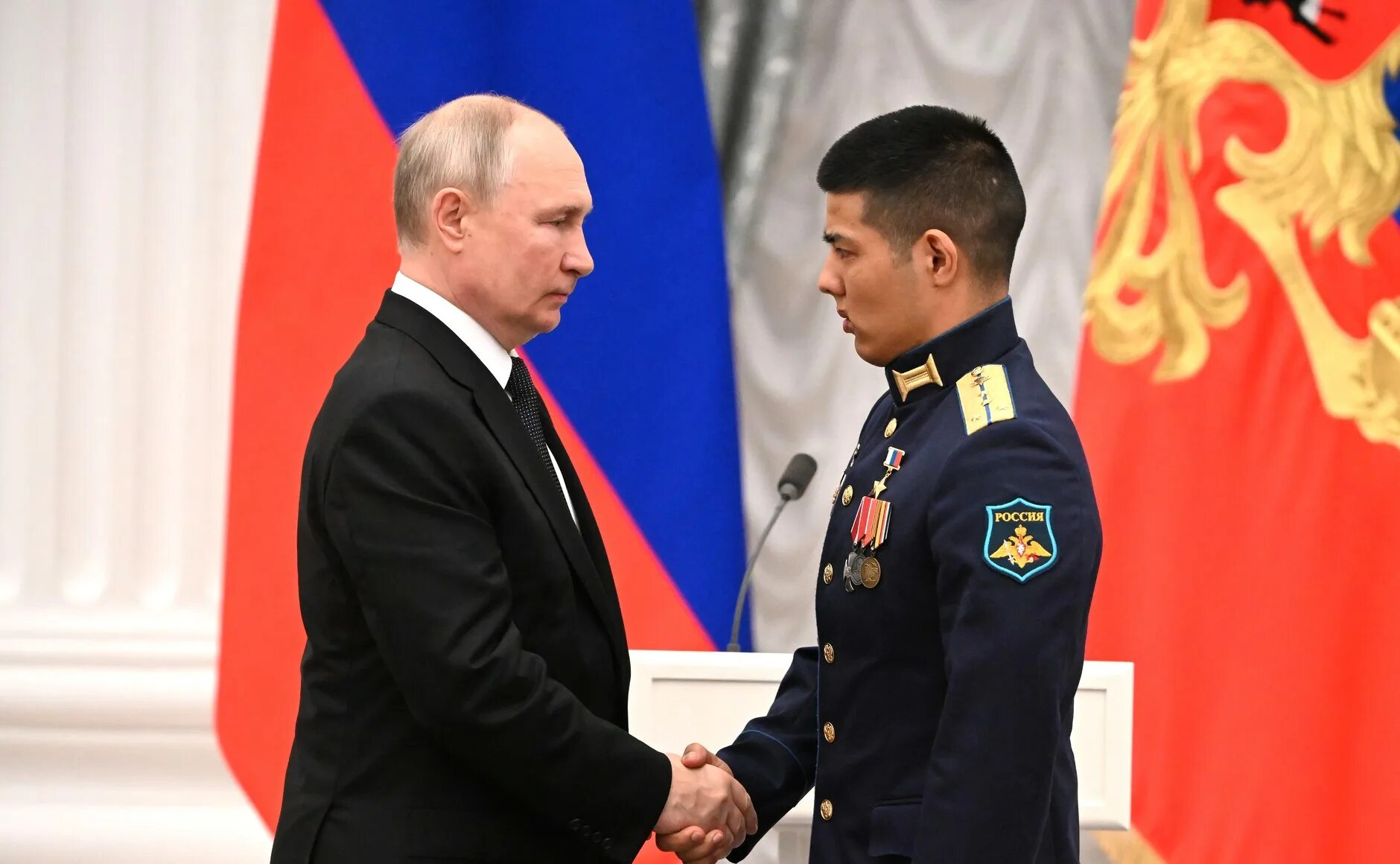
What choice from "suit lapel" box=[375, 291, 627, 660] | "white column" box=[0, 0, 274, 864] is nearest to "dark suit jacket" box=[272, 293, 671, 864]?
"suit lapel" box=[375, 291, 627, 660]

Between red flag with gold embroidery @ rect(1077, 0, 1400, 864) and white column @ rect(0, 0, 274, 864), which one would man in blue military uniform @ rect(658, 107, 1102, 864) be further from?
white column @ rect(0, 0, 274, 864)

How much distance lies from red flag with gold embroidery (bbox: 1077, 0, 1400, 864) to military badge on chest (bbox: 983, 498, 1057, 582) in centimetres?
163

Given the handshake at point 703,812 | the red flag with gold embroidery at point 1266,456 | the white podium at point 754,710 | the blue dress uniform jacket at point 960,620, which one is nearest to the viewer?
the blue dress uniform jacket at point 960,620

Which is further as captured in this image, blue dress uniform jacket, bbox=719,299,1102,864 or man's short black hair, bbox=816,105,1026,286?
man's short black hair, bbox=816,105,1026,286

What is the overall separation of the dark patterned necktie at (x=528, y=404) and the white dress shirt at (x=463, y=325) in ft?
0.08

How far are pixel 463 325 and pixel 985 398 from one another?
1.94 ft

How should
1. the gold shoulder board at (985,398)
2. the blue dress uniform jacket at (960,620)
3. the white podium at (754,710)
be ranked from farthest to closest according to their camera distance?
1. the white podium at (754,710)
2. the gold shoulder board at (985,398)
3. the blue dress uniform jacket at (960,620)

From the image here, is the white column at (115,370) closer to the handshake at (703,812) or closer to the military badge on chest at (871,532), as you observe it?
the handshake at (703,812)

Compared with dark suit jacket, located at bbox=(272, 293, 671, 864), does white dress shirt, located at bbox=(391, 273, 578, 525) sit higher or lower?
higher

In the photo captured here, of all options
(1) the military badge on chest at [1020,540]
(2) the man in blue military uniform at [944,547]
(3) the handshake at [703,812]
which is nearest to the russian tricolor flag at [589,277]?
(3) the handshake at [703,812]

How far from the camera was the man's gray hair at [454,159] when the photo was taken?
1.56 m

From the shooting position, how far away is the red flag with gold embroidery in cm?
279

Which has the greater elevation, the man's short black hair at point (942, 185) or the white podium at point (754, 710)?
the man's short black hair at point (942, 185)

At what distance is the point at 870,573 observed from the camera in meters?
1.46
